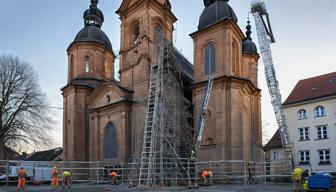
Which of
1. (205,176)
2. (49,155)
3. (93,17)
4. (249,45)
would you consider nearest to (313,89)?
(249,45)

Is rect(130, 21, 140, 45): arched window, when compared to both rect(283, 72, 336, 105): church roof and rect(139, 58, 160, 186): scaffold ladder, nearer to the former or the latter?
rect(139, 58, 160, 186): scaffold ladder

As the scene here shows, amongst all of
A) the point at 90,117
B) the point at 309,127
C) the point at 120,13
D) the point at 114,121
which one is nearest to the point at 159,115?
the point at 114,121

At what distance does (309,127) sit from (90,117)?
22.6 meters

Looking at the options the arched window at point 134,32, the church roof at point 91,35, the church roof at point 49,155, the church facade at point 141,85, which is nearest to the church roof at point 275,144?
the church facade at point 141,85

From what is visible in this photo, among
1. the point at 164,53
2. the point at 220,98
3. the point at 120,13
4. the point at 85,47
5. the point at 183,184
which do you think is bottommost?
the point at 183,184

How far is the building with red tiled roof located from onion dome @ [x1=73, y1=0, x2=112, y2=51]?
21.8 metres

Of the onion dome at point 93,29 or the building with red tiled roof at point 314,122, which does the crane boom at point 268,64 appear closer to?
the building with red tiled roof at point 314,122

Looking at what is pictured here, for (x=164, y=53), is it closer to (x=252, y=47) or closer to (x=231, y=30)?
(x=231, y=30)

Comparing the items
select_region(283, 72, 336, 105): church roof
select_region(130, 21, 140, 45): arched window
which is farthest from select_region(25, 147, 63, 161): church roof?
select_region(283, 72, 336, 105): church roof

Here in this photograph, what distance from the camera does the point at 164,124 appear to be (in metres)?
27.0

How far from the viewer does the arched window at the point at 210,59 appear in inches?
1179

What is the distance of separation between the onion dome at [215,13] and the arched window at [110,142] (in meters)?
12.7

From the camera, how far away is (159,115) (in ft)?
89.1

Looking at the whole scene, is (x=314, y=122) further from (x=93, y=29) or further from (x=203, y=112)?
(x=93, y=29)
